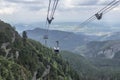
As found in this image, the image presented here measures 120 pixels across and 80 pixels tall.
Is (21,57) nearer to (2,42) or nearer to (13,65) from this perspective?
(2,42)

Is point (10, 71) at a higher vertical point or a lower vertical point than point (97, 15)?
lower

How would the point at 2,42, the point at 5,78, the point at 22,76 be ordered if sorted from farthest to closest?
the point at 2,42 → the point at 22,76 → the point at 5,78

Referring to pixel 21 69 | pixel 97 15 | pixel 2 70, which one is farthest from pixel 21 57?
pixel 97 15

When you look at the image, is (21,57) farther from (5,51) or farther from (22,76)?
(22,76)

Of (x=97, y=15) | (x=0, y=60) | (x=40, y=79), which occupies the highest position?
(x=97, y=15)

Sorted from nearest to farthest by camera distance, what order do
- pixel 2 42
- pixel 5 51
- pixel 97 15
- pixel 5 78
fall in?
pixel 97 15, pixel 5 78, pixel 5 51, pixel 2 42

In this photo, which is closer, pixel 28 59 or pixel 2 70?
pixel 2 70

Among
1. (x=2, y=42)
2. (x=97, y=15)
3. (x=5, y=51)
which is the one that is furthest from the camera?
(x=2, y=42)

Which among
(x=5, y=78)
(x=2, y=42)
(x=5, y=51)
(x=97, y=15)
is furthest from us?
(x=2, y=42)

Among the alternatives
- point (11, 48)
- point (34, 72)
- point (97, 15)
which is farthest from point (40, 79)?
point (97, 15)
